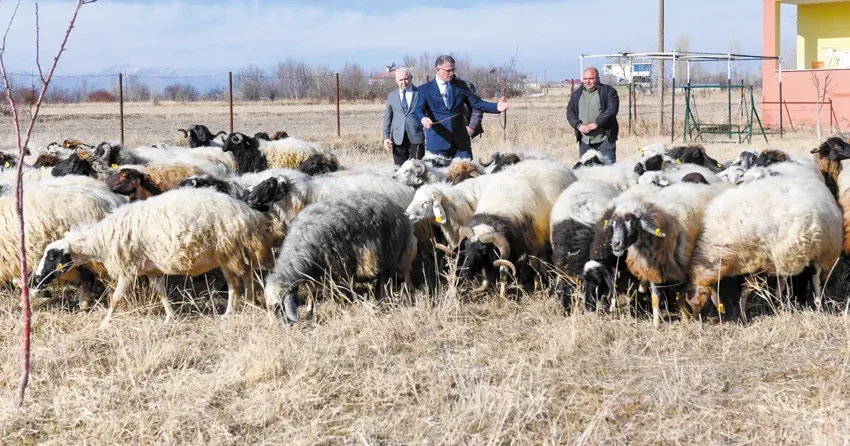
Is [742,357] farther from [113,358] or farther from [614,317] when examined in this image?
[113,358]

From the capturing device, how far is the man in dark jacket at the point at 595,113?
1087 cm

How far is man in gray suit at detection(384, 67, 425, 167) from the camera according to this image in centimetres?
1076

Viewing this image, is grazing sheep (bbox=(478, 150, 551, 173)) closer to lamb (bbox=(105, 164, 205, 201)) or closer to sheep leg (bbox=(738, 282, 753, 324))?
lamb (bbox=(105, 164, 205, 201))

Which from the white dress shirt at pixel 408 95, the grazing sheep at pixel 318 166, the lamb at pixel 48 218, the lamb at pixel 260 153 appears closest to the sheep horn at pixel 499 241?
the grazing sheep at pixel 318 166

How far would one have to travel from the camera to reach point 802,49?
28375 mm

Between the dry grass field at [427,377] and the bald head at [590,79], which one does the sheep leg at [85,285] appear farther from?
the bald head at [590,79]

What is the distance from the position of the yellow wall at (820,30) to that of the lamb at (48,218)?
25.7 meters

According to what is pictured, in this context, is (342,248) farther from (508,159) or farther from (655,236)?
(508,159)

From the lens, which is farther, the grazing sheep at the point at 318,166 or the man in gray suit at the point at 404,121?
the man in gray suit at the point at 404,121

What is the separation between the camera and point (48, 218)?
7.25 meters

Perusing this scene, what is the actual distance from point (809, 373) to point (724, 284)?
1994 millimetres

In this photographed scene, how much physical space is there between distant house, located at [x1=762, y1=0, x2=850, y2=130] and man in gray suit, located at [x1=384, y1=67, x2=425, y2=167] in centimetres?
1614

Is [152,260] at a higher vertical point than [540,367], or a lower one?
higher

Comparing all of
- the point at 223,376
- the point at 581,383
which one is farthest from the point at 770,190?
the point at 223,376
